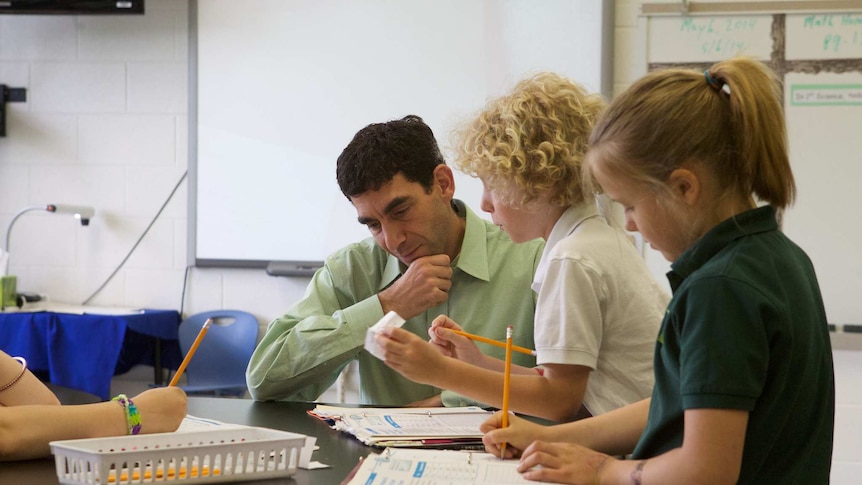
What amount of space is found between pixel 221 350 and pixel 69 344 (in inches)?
22.5

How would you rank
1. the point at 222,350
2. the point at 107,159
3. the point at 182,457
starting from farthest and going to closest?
the point at 107,159
the point at 222,350
the point at 182,457

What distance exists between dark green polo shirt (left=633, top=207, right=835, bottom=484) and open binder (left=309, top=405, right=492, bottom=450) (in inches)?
13.8

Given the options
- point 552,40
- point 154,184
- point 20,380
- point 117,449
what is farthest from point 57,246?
point 117,449

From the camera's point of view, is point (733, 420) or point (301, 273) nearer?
point (733, 420)

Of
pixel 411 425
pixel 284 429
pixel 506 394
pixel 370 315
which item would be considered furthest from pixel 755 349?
pixel 370 315

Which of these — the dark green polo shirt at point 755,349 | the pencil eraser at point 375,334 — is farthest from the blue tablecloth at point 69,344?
the dark green polo shirt at point 755,349

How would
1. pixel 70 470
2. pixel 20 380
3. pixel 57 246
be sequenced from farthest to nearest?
pixel 57 246, pixel 20 380, pixel 70 470

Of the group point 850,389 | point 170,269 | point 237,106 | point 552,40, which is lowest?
point 850,389

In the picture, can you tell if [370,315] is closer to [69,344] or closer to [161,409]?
[161,409]

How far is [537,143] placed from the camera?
1499mm

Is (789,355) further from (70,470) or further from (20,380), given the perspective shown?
(20,380)

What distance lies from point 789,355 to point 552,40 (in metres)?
2.61

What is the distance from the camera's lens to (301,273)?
3.66 m

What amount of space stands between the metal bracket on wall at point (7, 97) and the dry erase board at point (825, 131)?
2956 millimetres
